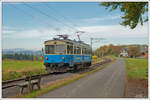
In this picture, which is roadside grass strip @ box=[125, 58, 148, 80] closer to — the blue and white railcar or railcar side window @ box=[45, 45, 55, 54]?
the blue and white railcar

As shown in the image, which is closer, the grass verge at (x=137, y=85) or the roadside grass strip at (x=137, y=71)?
the grass verge at (x=137, y=85)

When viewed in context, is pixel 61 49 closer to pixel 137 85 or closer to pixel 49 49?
pixel 49 49

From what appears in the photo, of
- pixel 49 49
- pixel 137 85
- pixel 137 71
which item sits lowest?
pixel 137 71

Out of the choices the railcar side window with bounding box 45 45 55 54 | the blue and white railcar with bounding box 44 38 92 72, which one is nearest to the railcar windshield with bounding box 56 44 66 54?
the blue and white railcar with bounding box 44 38 92 72

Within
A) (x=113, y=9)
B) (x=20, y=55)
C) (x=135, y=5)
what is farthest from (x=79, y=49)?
(x=20, y=55)

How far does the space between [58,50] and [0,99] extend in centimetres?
1009

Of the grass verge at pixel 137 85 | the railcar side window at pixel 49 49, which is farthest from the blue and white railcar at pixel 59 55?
the grass verge at pixel 137 85

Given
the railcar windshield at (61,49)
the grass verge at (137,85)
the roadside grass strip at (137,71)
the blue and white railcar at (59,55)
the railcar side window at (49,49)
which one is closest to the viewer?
the grass verge at (137,85)

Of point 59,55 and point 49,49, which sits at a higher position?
point 49,49

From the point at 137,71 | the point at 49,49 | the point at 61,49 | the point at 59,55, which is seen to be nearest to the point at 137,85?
the point at 59,55

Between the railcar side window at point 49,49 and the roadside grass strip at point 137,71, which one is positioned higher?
the railcar side window at point 49,49

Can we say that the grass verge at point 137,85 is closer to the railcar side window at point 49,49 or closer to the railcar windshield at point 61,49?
the railcar windshield at point 61,49

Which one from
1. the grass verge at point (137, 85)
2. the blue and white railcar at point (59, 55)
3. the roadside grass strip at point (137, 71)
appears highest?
the blue and white railcar at point (59, 55)

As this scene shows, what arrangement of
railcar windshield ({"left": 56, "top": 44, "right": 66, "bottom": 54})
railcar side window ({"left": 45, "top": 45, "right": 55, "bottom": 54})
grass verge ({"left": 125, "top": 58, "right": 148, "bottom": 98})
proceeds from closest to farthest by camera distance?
grass verge ({"left": 125, "top": 58, "right": 148, "bottom": 98}), railcar windshield ({"left": 56, "top": 44, "right": 66, "bottom": 54}), railcar side window ({"left": 45, "top": 45, "right": 55, "bottom": 54})
